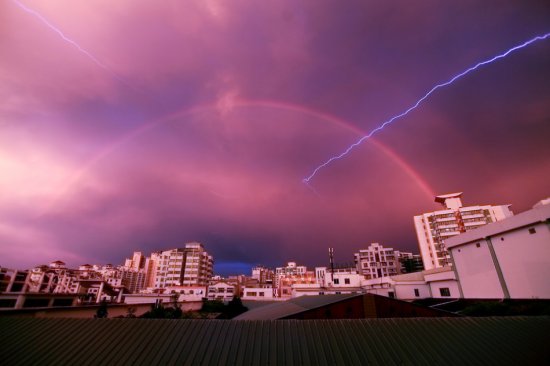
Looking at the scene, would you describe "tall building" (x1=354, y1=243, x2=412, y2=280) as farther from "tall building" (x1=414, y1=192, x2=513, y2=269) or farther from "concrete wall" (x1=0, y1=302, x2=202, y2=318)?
"concrete wall" (x1=0, y1=302, x2=202, y2=318)

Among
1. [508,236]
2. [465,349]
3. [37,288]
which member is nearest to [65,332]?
[465,349]

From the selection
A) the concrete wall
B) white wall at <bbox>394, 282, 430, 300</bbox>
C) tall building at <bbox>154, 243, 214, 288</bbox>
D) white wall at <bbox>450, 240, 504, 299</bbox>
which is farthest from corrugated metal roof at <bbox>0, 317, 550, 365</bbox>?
tall building at <bbox>154, 243, 214, 288</bbox>

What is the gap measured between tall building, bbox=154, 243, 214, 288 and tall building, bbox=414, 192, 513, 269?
77.6 metres

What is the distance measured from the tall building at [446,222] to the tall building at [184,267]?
77.6m

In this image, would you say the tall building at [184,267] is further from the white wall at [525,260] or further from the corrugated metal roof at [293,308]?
the white wall at [525,260]

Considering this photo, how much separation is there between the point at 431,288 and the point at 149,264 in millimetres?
163410

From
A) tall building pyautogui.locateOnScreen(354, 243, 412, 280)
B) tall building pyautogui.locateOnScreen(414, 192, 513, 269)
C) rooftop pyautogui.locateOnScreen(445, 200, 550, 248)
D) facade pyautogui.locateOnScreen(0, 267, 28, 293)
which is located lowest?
facade pyautogui.locateOnScreen(0, 267, 28, 293)

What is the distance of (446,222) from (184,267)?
89988 millimetres

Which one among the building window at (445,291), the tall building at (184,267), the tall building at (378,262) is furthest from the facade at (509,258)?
the tall building at (184,267)

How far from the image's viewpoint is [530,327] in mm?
11883

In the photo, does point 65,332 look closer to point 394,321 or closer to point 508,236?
point 394,321

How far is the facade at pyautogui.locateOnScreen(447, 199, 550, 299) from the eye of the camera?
23.8 metres

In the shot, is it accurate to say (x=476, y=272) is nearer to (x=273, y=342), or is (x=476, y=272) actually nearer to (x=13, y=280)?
(x=273, y=342)

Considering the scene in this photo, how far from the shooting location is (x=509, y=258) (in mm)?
27422
